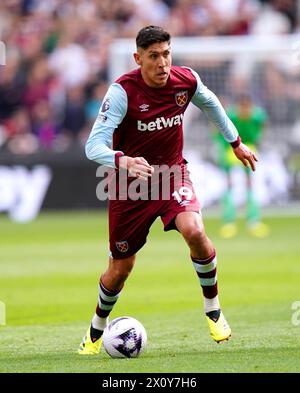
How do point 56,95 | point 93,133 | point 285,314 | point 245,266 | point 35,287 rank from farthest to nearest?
1. point 56,95
2. point 245,266
3. point 35,287
4. point 285,314
5. point 93,133

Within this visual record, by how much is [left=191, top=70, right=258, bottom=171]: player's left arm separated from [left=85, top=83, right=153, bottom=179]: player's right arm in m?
0.68

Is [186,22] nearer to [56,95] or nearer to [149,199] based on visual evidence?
[56,95]

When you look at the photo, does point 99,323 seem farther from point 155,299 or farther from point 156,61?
point 155,299

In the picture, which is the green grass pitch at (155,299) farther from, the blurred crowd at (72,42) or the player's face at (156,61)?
the blurred crowd at (72,42)

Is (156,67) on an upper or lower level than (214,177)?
upper

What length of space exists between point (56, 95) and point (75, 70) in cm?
75

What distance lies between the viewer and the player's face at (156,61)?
26.8ft

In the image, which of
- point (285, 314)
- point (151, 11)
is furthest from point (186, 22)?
point (285, 314)

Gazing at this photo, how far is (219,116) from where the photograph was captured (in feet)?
28.6

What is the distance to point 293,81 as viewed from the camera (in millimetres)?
23031

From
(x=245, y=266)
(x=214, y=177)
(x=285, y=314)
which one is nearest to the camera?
(x=285, y=314)

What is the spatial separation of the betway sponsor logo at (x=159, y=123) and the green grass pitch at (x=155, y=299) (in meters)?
1.67

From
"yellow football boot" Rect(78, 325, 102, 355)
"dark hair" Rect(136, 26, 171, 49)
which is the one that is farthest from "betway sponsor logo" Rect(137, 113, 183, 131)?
"yellow football boot" Rect(78, 325, 102, 355)

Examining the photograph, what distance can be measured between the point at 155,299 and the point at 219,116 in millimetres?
3669
